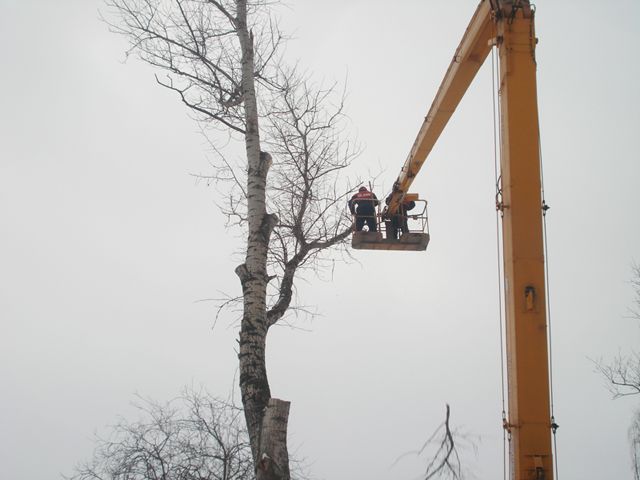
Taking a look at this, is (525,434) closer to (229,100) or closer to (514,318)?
(514,318)

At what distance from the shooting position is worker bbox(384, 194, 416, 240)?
1006 cm

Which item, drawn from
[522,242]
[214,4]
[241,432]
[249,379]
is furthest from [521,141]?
[241,432]

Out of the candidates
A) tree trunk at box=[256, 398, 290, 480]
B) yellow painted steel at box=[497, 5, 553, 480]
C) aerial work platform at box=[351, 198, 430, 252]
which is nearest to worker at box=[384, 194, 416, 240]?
aerial work platform at box=[351, 198, 430, 252]

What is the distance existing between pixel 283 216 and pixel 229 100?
1.97 m

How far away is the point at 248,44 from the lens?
778cm

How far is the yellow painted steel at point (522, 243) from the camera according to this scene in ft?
15.7

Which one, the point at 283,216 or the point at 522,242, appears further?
the point at 283,216

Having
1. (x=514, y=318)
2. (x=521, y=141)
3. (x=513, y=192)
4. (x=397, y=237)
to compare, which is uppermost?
(x=397, y=237)

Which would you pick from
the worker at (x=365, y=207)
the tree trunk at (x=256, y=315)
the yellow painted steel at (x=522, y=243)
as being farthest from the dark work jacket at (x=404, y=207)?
the yellow painted steel at (x=522, y=243)

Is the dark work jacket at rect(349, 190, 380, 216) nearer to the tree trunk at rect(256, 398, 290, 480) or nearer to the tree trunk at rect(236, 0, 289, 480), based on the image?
the tree trunk at rect(236, 0, 289, 480)

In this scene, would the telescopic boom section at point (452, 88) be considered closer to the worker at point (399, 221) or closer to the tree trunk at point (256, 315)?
the worker at point (399, 221)

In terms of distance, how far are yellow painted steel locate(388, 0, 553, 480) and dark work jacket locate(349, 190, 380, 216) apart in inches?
144

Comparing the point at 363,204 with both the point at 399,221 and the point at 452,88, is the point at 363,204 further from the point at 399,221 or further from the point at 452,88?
the point at 452,88

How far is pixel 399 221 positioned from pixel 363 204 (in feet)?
2.61
